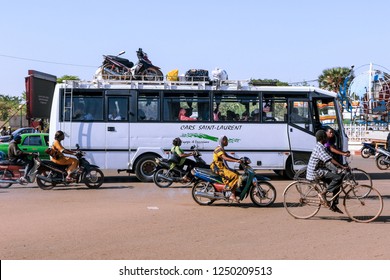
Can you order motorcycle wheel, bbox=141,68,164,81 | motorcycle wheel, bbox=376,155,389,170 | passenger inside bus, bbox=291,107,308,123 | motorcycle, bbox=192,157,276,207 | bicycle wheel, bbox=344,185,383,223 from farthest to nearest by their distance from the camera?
1. motorcycle wheel, bbox=376,155,389,170
2. motorcycle wheel, bbox=141,68,164,81
3. passenger inside bus, bbox=291,107,308,123
4. motorcycle, bbox=192,157,276,207
5. bicycle wheel, bbox=344,185,383,223

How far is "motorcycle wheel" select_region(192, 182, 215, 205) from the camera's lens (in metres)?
11.2

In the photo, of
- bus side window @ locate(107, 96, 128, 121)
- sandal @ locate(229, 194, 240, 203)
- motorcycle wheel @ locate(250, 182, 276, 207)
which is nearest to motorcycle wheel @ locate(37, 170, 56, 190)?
bus side window @ locate(107, 96, 128, 121)

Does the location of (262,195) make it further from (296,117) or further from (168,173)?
(296,117)

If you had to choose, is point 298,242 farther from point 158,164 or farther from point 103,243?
point 158,164

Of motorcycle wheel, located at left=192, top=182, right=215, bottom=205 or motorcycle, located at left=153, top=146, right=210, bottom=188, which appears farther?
motorcycle, located at left=153, top=146, right=210, bottom=188

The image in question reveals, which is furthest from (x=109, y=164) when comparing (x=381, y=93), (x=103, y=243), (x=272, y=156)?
(x=381, y=93)

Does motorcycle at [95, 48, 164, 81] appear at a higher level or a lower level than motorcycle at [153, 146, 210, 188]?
higher

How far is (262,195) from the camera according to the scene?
36.0ft

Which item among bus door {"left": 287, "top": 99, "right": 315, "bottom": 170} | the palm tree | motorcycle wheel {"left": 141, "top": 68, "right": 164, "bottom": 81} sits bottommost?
bus door {"left": 287, "top": 99, "right": 315, "bottom": 170}

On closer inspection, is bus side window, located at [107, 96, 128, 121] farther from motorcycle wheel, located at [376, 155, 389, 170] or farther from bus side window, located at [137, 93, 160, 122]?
motorcycle wheel, located at [376, 155, 389, 170]

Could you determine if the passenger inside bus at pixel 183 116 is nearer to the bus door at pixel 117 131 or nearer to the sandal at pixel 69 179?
the bus door at pixel 117 131

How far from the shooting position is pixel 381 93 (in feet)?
116

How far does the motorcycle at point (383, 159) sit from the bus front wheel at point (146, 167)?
356 inches

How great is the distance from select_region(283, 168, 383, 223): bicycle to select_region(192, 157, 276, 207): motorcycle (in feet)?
3.89
